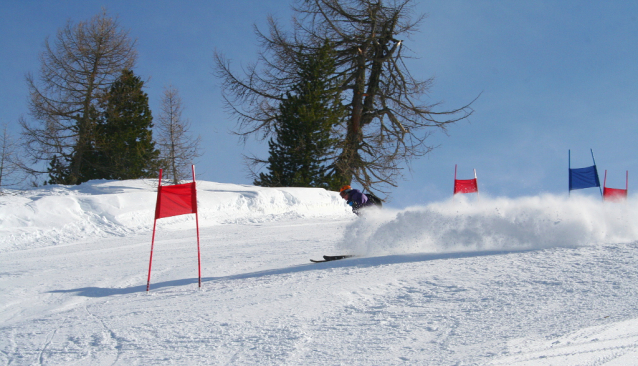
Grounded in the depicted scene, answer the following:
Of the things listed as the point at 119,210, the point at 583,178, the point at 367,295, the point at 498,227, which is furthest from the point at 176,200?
the point at 583,178

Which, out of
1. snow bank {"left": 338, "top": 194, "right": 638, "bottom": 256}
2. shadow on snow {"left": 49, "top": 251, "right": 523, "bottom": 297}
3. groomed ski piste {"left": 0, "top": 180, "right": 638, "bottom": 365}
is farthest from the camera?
snow bank {"left": 338, "top": 194, "right": 638, "bottom": 256}

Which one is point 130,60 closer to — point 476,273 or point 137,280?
point 137,280

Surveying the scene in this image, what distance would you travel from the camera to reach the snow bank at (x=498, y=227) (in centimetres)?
770

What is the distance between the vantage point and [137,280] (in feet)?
26.2

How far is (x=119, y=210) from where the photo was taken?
16594 millimetres

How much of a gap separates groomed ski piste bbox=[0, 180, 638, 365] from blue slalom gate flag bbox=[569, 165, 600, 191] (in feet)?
28.5

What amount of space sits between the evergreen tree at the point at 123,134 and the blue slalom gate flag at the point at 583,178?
23302 mm

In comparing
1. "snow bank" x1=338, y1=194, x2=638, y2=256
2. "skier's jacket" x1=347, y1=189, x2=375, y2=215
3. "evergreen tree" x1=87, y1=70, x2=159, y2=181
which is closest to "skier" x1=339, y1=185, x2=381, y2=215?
"skier's jacket" x1=347, y1=189, x2=375, y2=215

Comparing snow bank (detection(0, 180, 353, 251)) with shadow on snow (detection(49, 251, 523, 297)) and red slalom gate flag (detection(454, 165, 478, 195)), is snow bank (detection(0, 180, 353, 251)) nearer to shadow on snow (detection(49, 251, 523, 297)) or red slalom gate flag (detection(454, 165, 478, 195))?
red slalom gate flag (detection(454, 165, 478, 195))

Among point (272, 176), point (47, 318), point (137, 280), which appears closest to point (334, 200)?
point (272, 176)

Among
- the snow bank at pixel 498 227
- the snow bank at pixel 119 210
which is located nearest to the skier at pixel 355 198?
the snow bank at pixel 498 227

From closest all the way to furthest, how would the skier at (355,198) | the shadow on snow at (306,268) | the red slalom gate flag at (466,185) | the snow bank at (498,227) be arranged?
the shadow on snow at (306,268), the snow bank at (498,227), the skier at (355,198), the red slalom gate flag at (466,185)

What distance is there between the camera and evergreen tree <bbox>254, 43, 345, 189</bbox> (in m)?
28.6

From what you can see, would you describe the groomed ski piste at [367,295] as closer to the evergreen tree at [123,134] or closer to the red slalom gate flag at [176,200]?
the red slalom gate flag at [176,200]
